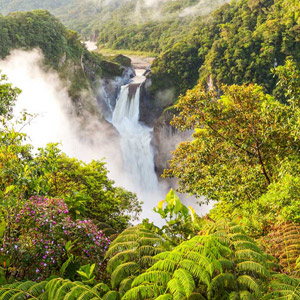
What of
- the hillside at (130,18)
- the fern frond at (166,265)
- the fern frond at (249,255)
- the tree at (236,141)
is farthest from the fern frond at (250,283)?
the hillside at (130,18)

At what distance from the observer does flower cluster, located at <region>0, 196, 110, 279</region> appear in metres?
4.29

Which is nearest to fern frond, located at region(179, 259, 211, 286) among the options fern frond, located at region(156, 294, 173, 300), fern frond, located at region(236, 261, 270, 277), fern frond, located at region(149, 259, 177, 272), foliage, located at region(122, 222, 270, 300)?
foliage, located at region(122, 222, 270, 300)

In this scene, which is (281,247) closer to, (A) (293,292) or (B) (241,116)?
(A) (293,292)

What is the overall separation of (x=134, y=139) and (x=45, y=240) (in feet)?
116

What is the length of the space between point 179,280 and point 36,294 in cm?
176

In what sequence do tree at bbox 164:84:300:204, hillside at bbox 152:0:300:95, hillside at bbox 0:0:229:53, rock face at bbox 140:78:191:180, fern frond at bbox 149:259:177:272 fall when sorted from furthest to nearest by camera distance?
hillside at bbox 0:0:229:53 < rock face at bbox 140:78:191:180 < hillside at bbox 152:0:300:95 < tree at bbox 164:84:300:204 < fern frond at bbox 149:259:177:272

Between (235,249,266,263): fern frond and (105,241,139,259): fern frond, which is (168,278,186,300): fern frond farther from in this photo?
(105,241,139,259): fern frond

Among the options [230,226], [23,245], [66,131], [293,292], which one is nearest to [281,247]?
[230,226]

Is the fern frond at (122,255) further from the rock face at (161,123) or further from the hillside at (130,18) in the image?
the hillside at (130,18)

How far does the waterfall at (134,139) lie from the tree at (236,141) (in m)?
26.8

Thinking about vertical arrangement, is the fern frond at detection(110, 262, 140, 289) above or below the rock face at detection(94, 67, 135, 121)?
below

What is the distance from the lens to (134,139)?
1559 inches

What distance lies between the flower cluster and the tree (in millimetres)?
4916

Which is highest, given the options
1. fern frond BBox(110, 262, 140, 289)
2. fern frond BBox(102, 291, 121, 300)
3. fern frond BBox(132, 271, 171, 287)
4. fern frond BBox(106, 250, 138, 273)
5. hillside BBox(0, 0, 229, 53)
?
hillside BBox(0, 0, 229, 53)
